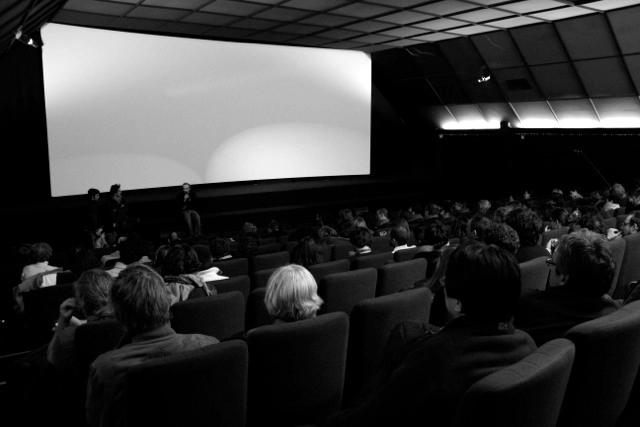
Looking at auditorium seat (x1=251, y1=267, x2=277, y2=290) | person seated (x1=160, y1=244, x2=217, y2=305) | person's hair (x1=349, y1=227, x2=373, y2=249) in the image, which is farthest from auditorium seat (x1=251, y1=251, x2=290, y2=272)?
person seated (x1=160, y1=244, x2=217, y2=305)

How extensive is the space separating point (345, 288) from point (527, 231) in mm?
1801

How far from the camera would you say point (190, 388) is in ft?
6.32

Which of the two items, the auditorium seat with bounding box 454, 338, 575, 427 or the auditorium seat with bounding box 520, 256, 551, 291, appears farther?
the auditorium seat with bounding box 520, 256, 551, 291

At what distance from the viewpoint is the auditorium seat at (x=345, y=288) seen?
3.63 m

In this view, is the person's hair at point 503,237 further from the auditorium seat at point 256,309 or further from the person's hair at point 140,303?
the person's hair at point 140,303

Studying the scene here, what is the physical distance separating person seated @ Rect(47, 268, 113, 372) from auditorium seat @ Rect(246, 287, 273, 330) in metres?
1.01

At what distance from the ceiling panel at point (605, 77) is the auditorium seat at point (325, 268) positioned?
9054 millimetres

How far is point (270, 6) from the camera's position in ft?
33.1

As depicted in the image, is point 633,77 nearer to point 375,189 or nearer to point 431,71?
point 431,71

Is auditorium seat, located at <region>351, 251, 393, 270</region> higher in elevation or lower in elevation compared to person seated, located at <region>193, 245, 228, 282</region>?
lower

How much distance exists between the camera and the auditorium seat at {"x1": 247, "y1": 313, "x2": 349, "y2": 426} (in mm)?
2312

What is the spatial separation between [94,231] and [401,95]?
33.8ft

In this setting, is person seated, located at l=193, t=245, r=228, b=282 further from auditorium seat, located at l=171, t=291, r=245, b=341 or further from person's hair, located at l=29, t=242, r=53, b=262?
person's hair, located at l=29, t=242, r=53, b=262

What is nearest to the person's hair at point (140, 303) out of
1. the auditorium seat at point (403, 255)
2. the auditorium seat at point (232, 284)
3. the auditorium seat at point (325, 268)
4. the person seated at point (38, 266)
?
the auditorium seat at point (232, 284)
